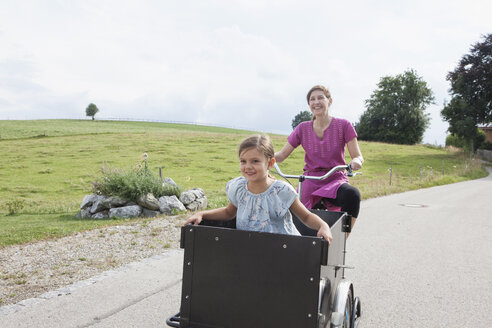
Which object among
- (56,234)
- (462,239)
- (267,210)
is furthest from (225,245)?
(462,239)

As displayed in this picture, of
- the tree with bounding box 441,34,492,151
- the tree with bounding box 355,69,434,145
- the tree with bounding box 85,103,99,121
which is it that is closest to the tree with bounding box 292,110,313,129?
the tree with bounding box 355,69,434,145

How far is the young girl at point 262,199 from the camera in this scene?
267 cm

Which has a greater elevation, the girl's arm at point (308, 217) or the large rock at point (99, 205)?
the girl's arm at point (308, 217)

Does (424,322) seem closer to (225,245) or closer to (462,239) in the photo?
(225,245)

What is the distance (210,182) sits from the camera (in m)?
19.8

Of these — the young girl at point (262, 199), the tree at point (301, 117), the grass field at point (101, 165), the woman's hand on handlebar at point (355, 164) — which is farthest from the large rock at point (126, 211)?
the tree at point (301, 117)

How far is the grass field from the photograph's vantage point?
A: 10892 mm

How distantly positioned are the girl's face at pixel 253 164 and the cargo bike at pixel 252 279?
1.64ft

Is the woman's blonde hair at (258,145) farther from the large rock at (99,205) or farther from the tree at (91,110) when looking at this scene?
the tree at (91,110)

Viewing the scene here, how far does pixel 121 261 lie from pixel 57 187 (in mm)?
15291

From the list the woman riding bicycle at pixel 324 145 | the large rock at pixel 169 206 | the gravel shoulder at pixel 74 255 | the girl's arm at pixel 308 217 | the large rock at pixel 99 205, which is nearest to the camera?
the girl's arm at pixel 308 217

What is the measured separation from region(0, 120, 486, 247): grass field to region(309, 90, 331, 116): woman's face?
206 inches

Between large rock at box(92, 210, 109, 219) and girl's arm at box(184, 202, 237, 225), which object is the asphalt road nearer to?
girl's arm at box(184, 202, 237, 225)

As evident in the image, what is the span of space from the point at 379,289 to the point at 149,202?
6.22 m
